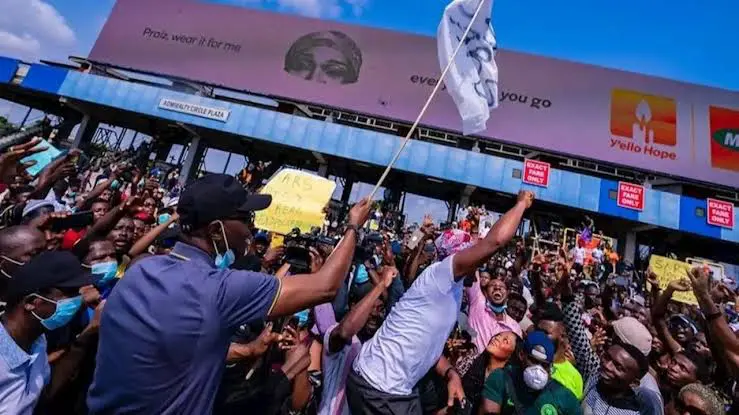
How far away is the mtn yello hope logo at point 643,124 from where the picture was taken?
21375mm

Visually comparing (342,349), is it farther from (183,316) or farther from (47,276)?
(47,276)

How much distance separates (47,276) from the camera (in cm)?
185

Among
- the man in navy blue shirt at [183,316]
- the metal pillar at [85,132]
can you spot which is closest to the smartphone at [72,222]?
the man in navy blue shirt at [183,316]

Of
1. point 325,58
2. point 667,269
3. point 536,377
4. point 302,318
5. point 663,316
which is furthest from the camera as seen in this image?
point 325,58

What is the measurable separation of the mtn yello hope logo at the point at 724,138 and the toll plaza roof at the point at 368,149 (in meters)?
3.79

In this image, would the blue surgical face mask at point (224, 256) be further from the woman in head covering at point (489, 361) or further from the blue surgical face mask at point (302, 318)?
the woman in head covering at point (489, 361)

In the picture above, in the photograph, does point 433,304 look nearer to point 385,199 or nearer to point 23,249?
point 23,249

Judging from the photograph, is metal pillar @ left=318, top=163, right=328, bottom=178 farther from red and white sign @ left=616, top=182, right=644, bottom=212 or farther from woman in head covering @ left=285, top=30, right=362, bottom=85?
red and white sign @ left=616, top=182, right=644, bottom=212

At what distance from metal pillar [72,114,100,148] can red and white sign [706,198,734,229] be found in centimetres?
3383

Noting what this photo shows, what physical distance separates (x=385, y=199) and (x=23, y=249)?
70.1ft

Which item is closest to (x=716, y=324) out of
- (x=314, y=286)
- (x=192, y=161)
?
(x=314, y=286)

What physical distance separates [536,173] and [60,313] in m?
20.1

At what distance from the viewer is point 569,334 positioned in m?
3.61

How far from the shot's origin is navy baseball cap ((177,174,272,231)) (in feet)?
5.13
